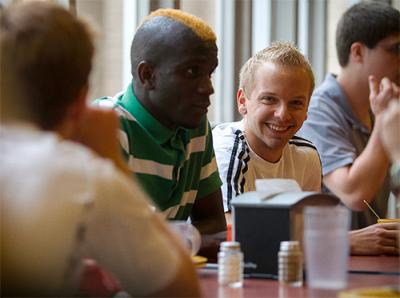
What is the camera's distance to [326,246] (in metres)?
1.61

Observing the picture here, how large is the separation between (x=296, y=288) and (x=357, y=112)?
6.60 ft

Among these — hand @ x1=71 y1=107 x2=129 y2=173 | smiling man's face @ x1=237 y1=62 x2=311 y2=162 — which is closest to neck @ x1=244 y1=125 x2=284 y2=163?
smiling man's face @ x1=237 y1=62 x2=311 y2=162

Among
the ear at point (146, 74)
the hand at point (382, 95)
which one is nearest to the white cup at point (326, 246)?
the ear at point (146, 74)

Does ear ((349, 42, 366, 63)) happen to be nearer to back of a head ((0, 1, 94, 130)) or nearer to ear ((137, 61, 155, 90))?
ear ((137, 61, 155, 90))

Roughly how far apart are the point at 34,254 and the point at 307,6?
4.40 metres

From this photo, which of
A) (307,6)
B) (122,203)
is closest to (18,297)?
(122,203)

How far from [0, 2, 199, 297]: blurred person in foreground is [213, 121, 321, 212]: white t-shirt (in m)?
1.43

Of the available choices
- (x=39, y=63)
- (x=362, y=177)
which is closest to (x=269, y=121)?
(x=362, y=177)

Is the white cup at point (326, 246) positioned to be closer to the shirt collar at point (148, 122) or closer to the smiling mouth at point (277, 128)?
the shirt collar at point (148, 122)

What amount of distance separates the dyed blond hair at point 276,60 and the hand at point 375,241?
2.27 feet

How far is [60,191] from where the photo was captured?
122cm

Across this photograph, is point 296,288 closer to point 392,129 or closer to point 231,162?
point 392,129

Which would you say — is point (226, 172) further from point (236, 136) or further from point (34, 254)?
point (34, 254)

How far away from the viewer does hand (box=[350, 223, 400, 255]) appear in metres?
2.38
